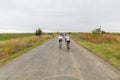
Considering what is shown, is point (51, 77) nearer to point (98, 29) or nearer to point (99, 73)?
point (99, 73)

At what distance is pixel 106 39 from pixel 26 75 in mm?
36018

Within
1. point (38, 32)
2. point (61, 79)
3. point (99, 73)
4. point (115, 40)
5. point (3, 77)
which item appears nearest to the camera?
point (61, 79)

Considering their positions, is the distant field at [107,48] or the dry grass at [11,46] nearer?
the distant field at [107,48]

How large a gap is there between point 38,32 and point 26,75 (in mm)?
70017

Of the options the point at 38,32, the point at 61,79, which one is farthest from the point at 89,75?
the point at 38,32

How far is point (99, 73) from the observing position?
997 cm

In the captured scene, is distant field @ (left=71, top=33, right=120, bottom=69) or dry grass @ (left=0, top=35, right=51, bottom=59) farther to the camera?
dry grass @ (left=0, top=35, right=51, bottom=59)

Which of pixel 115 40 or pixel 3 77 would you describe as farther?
pixel 115 40

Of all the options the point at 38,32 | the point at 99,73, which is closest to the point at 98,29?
the point at 38,32

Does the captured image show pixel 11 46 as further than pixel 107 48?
No

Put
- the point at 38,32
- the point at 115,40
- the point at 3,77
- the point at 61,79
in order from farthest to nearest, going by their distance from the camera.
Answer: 1. the point at 38,32
2. the point at 115,40
3. the point at 3,77
4. the point at 61,79

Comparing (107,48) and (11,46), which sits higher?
(11,46)

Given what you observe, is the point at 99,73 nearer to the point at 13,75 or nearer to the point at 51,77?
the point at 51,77

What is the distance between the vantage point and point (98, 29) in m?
82.1
